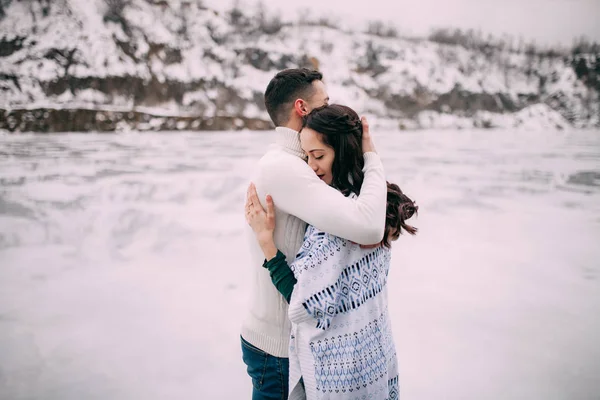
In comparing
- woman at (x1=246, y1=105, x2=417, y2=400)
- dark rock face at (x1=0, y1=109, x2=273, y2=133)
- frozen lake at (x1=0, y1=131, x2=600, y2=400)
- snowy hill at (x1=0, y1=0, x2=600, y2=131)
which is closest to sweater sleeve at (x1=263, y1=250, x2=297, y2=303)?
woman at (x1=246, y1=105, x2=417, y2=400)

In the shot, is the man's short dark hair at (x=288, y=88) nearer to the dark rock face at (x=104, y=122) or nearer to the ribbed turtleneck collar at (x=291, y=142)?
the ribbed turtleneck collar at (x=291, y=142)

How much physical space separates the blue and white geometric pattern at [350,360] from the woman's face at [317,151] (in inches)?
16.6

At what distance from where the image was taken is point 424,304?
9.15 ft

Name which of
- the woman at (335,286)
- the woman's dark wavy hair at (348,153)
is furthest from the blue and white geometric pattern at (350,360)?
the woman's dark wavy hair at (348,153)

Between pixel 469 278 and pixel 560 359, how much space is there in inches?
44.7

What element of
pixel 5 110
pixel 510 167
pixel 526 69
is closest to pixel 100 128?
pixel 5 110

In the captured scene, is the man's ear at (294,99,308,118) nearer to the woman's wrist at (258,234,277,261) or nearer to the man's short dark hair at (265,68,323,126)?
the man's short dark hair at (265,68,323,126)

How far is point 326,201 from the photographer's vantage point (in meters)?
0.92

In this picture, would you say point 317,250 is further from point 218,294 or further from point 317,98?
point 218,294

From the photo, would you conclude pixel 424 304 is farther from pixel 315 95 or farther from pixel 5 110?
pixel 5 110

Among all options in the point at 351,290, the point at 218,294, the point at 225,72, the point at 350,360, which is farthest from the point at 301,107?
the point at 225,72

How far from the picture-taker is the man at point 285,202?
937 mm

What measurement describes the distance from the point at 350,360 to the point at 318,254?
278 mm

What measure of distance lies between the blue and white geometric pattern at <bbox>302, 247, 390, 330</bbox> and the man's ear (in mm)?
422
